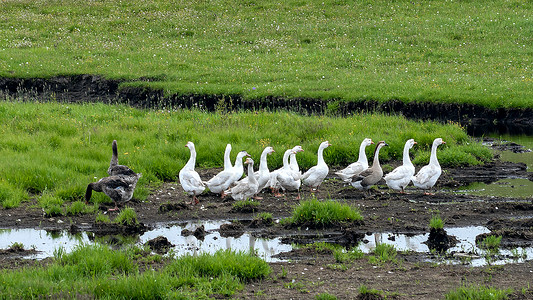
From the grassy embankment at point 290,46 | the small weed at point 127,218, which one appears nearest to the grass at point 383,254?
the small weed at point 127,218

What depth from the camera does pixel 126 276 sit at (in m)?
9.30

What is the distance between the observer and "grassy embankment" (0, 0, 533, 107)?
2964cm

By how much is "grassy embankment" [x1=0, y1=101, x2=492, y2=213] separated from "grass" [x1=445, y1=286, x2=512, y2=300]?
8824 mm

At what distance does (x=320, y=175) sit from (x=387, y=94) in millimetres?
12881

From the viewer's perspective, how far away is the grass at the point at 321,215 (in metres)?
12.6

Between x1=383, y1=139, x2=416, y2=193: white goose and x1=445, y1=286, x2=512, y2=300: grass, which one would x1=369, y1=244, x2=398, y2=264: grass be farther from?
x1=383, y1=139, x2=416, y2=193: white goose

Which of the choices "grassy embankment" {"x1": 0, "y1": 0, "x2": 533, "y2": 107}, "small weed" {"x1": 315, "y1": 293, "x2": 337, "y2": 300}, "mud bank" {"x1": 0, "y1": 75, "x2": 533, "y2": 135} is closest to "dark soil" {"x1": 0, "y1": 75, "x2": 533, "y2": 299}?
"small weed" {"x1": 315, "y1": 293, "x2": 337, "y2": 300}

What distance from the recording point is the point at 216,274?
9312mm

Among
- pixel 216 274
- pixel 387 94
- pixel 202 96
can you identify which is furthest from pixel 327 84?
pixel 216 274

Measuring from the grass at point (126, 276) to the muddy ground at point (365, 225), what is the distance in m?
0.35

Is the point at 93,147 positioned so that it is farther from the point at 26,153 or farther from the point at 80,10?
the point at 80,10

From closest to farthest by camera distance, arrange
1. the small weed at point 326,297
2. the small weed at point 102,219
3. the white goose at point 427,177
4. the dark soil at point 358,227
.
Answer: the small weed at point 326,297 < the dark soil at point 358,227 < the small weed at point 102,219 < the white goose at point 427,177

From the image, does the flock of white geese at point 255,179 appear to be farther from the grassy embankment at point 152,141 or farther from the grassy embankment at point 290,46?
the grassy embankment at point 290,46

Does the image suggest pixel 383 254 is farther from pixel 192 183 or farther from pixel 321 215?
pixel 192 183
